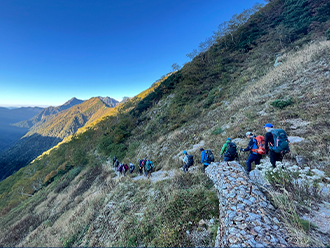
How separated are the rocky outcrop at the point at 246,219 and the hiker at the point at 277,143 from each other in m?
1.43

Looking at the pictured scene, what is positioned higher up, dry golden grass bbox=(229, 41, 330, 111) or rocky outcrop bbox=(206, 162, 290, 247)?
dry golden grass bbox=(229, 41, 330, 111)

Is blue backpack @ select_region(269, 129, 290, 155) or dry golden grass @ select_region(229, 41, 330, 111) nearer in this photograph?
blue backpack @ select_region(269, 129, 290, 155)

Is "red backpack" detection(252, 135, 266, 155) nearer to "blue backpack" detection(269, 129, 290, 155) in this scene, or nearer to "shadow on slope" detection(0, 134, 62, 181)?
"blue backpack" detection(269, 129, 290, 155)

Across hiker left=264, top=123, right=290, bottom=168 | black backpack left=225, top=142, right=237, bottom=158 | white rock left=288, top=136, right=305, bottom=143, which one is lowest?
white rock left=288, top=136, right=305, bottom=143

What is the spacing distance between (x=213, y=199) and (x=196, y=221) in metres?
0.87

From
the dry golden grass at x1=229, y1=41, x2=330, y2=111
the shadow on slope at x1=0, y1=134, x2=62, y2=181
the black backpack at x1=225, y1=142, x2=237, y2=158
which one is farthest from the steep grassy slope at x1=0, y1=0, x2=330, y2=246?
the shadow on slope at x1=0, y1=134, x2=62, y2=181

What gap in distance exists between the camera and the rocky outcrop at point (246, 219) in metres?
2.08

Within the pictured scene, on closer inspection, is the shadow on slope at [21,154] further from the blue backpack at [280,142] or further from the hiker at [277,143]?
the blue backpack at [280,142]

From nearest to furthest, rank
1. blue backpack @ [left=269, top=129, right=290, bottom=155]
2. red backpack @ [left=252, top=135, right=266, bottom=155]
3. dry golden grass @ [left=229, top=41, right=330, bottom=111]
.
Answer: blue backpack @ [left=269, top=129, right=290, bottom=155] < red backpack @ [left=252, top=135, right=266, bottom=155] < dry golden grass @ [left=229, top=41, right=330, bottom=111]

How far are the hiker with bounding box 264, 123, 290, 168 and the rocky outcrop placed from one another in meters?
1.43

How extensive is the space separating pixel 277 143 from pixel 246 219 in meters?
2.70

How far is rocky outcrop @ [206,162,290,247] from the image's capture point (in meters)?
2.08

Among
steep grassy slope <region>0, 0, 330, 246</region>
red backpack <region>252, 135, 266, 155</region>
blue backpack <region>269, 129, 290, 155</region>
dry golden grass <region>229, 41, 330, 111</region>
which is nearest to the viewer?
blue backpack <region>269, 129, 290, 155</region>

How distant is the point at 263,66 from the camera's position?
19.5 m
